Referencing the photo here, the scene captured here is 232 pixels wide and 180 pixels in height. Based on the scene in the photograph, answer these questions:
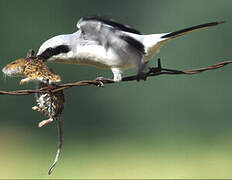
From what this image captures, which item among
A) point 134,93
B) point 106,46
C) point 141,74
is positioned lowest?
point 134,93

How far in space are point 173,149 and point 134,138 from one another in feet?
2.92

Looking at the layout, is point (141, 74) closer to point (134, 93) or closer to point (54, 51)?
point (54, 51)

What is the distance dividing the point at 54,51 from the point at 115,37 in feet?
1.44

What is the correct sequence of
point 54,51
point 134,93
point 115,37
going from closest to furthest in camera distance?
point 115,37
point 54,51
point 134,93

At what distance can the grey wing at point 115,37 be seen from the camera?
2.87 metres

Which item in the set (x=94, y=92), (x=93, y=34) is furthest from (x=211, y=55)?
Result: (x=93, y=34)

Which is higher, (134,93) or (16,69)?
(16,69)

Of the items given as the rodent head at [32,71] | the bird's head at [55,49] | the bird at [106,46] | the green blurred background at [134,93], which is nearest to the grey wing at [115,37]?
the bird at [106,46]

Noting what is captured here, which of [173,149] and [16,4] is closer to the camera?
[173,149]

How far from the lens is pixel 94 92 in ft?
29.7

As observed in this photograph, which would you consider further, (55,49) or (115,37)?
(55,49)

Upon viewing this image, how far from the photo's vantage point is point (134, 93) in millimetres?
9156

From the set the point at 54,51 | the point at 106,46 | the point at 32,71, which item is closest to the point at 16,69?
the point at 32,71

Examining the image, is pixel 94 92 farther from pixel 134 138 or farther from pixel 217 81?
pixel 217 81
